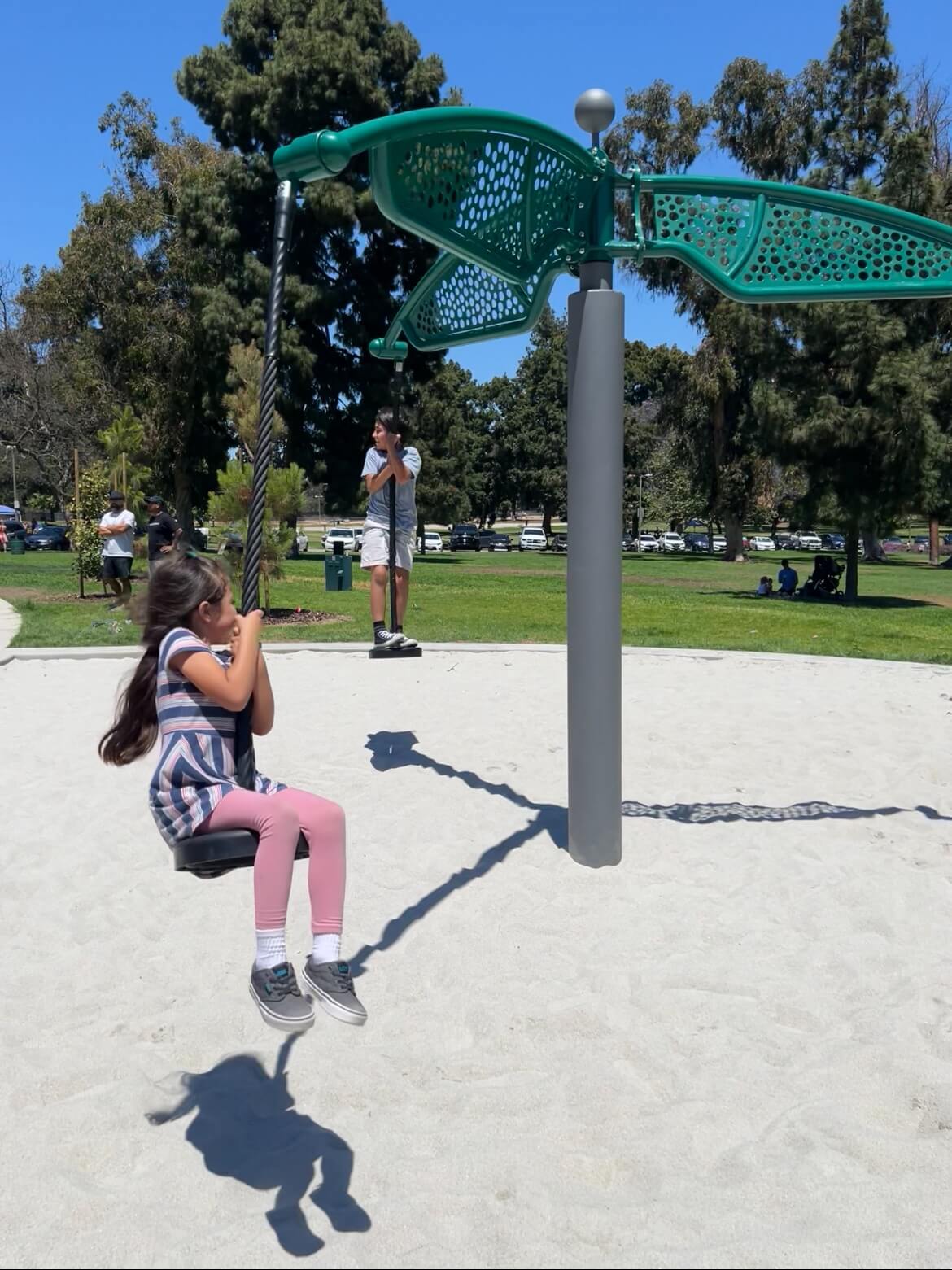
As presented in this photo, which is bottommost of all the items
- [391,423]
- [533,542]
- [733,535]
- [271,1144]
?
[271,1144]

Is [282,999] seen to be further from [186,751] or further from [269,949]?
[186,751]

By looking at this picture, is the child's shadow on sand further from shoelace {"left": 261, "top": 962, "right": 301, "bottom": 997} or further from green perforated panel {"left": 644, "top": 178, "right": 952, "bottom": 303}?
green perforated panel {"left": 644, "top": 178, "right": 952, "bottom": 303}

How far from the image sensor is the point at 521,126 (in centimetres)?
421

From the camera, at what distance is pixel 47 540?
153 feet

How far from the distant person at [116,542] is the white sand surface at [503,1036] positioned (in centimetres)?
934

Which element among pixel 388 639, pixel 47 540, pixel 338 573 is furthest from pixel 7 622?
pixel 47 540

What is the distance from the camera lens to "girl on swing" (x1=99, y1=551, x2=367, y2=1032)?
2672 millimetres

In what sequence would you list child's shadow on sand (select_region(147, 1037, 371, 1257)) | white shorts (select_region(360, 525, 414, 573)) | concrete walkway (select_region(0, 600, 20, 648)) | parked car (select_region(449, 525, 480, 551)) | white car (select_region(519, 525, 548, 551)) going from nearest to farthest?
child's shadow on sand (select_region(147, 1037, 371, 1257)), white shorts (select_region(360, 525, 414, 573)), concrete walkway (select_region(0, 600, 20, 648)), parked car (select_region(449, 525, 480, 551)), white car (select_region(519, 525, 548, 551))

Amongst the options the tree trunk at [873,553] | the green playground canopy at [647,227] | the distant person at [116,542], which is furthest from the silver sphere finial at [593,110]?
the tree trunk at [873,553]

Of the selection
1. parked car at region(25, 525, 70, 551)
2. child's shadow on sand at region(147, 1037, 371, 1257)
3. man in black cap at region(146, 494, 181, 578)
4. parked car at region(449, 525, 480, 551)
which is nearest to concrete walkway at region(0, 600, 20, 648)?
man in black cap at region(146, 494, 181, 578)

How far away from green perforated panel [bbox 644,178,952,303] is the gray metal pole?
40cm

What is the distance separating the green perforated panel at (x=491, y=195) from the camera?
4055mm

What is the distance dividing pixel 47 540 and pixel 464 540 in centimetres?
1958

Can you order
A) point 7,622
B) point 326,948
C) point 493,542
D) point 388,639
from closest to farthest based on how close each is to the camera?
point 326,948, point 388,639, point 7,622, point 493,542
